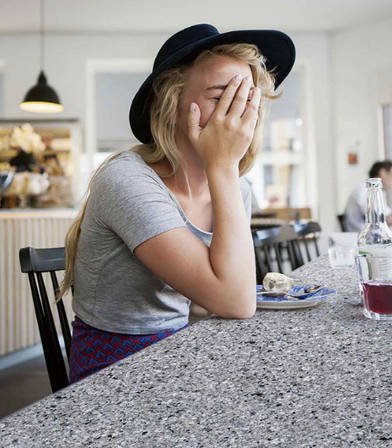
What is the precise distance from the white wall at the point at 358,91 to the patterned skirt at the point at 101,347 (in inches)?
244

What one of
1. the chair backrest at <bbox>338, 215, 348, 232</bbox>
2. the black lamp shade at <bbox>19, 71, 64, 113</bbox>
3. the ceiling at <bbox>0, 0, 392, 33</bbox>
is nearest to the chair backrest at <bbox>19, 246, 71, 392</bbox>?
the chair backrest at <bbox>338, 215, 348, 232</bbox>

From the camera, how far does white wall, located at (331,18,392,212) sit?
6.62 m

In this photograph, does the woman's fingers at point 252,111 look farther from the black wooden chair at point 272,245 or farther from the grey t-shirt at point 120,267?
the black wooden chair at point 272,245

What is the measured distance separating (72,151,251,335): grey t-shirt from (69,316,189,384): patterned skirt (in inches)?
0.5

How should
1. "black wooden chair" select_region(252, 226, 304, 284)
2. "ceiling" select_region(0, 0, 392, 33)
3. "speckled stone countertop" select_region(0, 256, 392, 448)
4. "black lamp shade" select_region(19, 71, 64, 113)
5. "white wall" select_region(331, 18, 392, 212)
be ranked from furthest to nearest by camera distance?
"white wall" select_region(331, 18, 392, 212) < "ceiling" select_region(0, 0, 392, 33) < "black lamp shade" select_region(19, 71, 64, 113) < "black wooden chair" select_region(252, 226, 304, 284) < "speckled stone countertop" select_region(0, 256, 392, 448)

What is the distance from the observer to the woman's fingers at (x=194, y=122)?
3.33 ft

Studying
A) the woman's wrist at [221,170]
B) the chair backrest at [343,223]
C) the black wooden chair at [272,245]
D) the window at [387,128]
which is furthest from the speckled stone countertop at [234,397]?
the window at [387,128]

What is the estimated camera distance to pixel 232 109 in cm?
100

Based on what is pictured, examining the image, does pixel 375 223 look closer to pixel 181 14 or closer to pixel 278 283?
pixel 278 283

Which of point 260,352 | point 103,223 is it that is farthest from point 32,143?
point 260,352

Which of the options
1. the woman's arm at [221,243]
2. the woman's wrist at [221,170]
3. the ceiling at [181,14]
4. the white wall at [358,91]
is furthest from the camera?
the white wall at [358,91]

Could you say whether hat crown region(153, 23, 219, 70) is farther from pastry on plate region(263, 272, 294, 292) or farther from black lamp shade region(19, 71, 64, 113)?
black lamp shade region(19, 71, 64, 113)

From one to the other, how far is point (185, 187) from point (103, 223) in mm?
218

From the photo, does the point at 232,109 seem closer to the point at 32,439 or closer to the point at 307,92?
the point at 32,439
